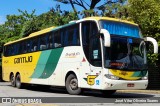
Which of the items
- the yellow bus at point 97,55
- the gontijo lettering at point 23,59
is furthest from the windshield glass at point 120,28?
the gontijo lettering at point 23,59

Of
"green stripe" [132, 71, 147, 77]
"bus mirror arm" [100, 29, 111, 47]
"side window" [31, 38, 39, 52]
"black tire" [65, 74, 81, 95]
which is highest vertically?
"side window" [31, 38, 39, 52]

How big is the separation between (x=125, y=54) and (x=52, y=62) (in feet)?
16.5

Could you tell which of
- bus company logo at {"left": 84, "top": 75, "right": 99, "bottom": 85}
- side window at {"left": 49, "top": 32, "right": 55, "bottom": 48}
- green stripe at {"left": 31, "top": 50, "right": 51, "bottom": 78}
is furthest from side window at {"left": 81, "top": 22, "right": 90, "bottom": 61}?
green stripe at {"left": 31, "top": 50, "right": 51, "bottom": 78}

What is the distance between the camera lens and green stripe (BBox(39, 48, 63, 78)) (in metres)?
19.1

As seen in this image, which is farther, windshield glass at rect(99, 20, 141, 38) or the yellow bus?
windshield glass at rect(99, 20, 141, 38)

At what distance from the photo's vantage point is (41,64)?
835 inches

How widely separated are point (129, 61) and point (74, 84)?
2.93m

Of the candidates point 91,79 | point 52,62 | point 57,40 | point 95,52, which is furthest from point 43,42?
point 95,52

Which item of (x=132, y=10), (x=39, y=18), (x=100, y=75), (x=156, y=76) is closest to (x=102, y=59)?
(x=100, y=75)

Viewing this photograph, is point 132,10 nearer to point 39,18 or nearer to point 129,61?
point 129,61

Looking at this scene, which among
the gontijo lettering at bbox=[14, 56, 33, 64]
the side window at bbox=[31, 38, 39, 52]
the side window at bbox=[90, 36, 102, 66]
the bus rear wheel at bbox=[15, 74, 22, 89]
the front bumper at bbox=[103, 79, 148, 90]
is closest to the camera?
the front bumper at bbox=[103, 79, 148, 90]

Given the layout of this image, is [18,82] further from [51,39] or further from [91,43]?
[91,43]

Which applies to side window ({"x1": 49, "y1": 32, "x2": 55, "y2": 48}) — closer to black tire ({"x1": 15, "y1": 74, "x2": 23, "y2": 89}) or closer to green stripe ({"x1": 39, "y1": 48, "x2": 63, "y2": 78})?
green stripe ({"x1": 39, "y1": 48, "x2": 63, "y2": 78})

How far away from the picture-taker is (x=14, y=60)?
26.0m
